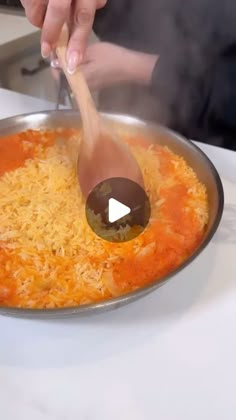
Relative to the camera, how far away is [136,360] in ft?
1.91

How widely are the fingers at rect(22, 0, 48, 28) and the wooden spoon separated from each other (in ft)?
0.14

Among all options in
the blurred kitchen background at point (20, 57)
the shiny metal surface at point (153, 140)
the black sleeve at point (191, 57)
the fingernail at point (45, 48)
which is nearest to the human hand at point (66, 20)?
the fingernail at point (45, 48)

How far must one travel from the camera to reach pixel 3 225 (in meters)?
0.70

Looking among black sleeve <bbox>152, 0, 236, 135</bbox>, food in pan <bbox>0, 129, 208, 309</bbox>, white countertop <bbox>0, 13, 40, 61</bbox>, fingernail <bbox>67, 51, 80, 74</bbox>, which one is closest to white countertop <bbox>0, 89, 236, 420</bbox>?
food in pan <bbox>0, 129, 208, 309</bbox>

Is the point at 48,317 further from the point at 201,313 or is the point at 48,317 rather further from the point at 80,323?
the point at 201,313

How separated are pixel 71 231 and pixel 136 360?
190 mm

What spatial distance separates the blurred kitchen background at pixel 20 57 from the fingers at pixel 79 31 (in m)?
0.67

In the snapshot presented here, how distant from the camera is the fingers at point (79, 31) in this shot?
0.74m

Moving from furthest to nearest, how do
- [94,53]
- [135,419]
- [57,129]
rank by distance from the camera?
[94,53] → [57,129] → [135,419]

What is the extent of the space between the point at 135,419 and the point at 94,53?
856 mm

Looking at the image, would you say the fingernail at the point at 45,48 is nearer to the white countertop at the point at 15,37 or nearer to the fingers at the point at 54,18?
the fingers at the point at 54,18

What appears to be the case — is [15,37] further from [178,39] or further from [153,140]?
[153,140]

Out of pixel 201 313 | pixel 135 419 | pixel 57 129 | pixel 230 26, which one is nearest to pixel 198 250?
pixel 201 313
